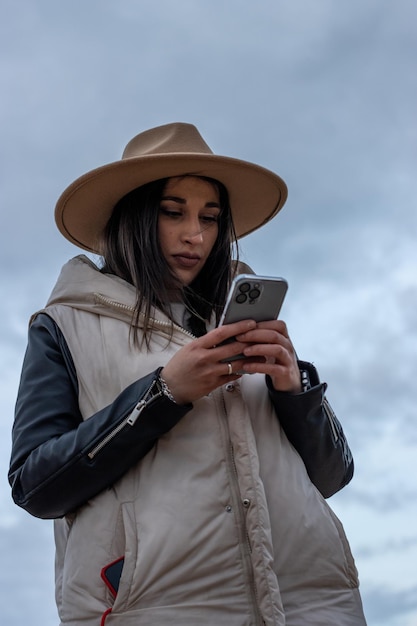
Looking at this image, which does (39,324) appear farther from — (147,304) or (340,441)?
(340,441)

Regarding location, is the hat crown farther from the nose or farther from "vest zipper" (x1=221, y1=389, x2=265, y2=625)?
"vest zipper" (x1=221, y1=389, x2=265, y2=625)

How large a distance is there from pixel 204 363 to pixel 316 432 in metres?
0.56

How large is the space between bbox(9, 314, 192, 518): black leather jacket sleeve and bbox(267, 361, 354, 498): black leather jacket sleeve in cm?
41

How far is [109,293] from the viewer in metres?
3.18

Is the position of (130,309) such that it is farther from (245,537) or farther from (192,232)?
(245,537)

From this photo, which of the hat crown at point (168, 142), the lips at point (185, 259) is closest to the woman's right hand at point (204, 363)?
the lips at point (185, 259)

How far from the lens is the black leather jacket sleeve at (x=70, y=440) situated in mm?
2803

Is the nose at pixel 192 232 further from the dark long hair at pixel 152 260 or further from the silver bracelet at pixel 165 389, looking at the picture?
the silver bracelet at pixel 165 389

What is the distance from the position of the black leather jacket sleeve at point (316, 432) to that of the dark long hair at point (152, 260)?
51 centimetres

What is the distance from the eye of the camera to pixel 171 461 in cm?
283

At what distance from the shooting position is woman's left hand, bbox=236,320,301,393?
2803mm

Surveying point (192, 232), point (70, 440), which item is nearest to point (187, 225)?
point (192, 232)

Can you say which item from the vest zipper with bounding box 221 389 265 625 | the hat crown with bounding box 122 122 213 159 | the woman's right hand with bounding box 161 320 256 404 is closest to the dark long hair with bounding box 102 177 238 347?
the hat crown with bounding box 122 122 213 159

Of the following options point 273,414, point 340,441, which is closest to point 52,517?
point 273,414
